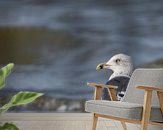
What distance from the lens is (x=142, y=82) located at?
3633 mm

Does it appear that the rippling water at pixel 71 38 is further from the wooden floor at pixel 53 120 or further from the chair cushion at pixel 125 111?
the chair cushion at pixel 125 111

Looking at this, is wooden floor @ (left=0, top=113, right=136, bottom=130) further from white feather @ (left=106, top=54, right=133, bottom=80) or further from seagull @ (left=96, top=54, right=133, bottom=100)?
white feather @ (left=106, top=54, right=133, bottom=80)

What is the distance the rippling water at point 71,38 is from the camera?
202 inches

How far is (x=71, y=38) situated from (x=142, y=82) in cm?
185

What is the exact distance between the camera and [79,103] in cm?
507

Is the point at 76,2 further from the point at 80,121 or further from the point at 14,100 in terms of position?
the point at 14,100

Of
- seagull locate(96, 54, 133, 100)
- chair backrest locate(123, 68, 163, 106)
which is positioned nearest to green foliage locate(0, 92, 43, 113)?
chair backrest locate(123, 68, 163, 106)

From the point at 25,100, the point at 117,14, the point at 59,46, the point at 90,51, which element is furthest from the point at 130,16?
the point at 25,100

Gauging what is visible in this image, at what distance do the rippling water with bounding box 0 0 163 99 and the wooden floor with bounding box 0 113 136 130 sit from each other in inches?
12.5

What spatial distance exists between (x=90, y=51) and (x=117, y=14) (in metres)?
0.71

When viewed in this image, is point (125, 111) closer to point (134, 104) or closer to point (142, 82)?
point (134, 104)

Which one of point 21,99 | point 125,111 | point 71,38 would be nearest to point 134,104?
point 125,111

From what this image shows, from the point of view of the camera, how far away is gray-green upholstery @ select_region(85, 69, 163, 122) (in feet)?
9.43

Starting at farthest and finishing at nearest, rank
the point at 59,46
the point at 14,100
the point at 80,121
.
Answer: the point at 59,46, the point at 80,121, the point at 14,100
